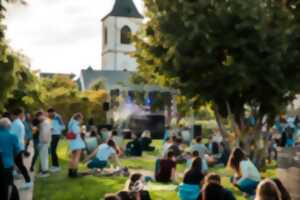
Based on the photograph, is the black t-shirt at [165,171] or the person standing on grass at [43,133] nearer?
the person standing on grass at [43,133]

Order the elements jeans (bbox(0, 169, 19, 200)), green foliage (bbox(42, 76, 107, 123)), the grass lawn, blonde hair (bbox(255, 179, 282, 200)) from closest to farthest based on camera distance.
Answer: blonde hair (bbox(255, 179, 282, 200)), jeans (bbox(0, 169, 19, 200)), the grass lawn, green foliage (bbox(42, 76, 107, 123))

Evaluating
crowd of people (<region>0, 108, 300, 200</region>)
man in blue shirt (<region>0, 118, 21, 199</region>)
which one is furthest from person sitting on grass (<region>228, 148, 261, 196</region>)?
man in blue shirt (<region>0, 118, 21, 199</region>)

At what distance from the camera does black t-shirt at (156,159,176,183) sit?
1588 centimetres

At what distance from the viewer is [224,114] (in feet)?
74.1

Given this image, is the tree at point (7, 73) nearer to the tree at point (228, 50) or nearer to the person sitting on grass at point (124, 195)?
the tree at point (228, 50)

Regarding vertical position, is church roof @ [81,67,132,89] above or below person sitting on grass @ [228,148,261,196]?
above

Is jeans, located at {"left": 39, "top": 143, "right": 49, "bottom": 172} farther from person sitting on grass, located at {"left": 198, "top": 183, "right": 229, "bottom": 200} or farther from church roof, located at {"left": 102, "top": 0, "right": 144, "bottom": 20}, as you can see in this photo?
church roof, located at {"left": 102, "top": 0, "right": 144, "bottom": 20}

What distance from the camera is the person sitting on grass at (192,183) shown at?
12.0 meters

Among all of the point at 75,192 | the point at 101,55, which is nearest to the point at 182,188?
the point at 75,192

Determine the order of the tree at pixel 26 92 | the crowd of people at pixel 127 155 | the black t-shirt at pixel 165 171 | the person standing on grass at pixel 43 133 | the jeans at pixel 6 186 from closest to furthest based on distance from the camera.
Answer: the crowd of people at pixel 127 155, the jeans at pixel 6 186, the person standing on grass at pixel 43 133, the black t-shirt at pixel 165 171, the tree at pixel 26 92

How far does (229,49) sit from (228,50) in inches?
3.9

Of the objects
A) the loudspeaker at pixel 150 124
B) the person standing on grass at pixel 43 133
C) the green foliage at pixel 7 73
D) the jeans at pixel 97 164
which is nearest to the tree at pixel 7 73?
the green foliage at pixel 7 73

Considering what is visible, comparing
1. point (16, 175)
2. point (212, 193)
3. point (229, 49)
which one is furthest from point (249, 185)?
point (229, 49)

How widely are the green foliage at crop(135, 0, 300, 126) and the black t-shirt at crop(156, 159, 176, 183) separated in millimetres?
4256
